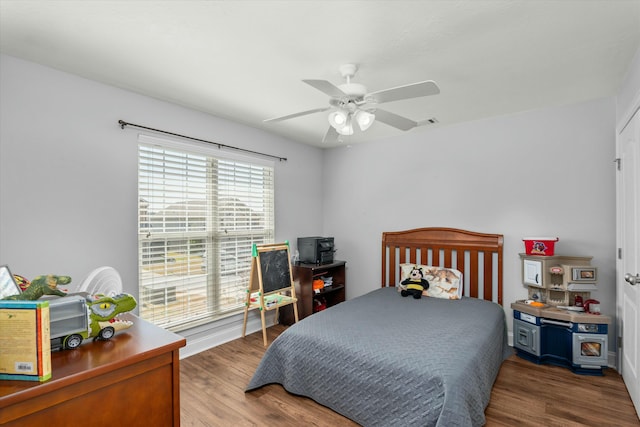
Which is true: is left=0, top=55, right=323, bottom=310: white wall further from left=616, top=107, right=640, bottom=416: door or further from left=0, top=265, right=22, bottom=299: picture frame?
left=616, top=107, right=640, bottom=416: door

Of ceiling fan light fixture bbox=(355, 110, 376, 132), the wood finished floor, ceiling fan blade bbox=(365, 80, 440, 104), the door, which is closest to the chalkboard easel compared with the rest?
the wood finished floor

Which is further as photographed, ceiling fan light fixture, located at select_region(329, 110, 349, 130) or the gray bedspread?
ceiling fan light fixture, located at select_region(329, 110, 349, 130)

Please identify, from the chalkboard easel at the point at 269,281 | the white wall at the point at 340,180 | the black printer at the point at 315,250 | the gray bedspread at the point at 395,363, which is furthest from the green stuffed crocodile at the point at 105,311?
the black printer at the point at 315,250

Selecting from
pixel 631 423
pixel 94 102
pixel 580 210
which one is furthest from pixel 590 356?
pixel 94 102

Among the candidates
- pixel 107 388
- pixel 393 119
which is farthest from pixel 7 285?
pixel 393 119

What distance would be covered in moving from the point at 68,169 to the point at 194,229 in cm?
118

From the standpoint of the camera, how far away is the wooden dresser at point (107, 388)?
3.28 feet

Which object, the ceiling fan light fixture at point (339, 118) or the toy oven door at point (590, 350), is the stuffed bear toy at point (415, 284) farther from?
the ceiling fan light fixture at point (339, 118)

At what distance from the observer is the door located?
7.24 feet

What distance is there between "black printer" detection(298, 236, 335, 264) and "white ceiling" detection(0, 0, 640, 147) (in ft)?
6.34

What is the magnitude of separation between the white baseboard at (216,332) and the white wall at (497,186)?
149cm

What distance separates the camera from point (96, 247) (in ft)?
8.73

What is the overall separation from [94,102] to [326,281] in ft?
10.3

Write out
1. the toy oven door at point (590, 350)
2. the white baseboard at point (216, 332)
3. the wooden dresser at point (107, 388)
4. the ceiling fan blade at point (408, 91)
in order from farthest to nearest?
1. the white baseboard at point (216, 332)
2. the toy oven door at point (590, 350)
3. the ceiling fan blade at point (408, 91)
4. the wooden dresser at point (107, 388)
